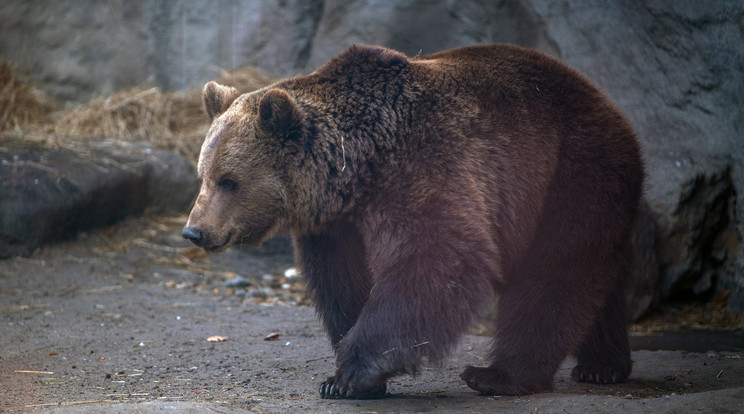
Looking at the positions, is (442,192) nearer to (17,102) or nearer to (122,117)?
(122,117)

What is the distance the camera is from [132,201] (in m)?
8.45

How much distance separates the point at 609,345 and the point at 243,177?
8.43 ft

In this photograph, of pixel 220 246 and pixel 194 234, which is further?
pixel 220 246

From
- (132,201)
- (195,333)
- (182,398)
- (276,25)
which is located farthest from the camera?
(276,25)

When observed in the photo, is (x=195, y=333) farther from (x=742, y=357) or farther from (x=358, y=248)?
(x=742, y=357)

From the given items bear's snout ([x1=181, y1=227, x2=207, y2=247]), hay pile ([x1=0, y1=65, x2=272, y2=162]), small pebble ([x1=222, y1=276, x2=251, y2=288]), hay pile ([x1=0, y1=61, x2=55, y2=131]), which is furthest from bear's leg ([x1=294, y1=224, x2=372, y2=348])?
hay pile ([x1=0, y1=61, x2=55, y2=131])

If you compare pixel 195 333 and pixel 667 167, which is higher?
pixel 667 167

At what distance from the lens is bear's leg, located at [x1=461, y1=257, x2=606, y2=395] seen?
4.13 metres

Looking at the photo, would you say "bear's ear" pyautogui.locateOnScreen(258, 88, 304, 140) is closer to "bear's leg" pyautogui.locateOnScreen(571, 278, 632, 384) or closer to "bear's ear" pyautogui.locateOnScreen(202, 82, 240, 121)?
"bear's ear" pyautogui.locateOnScreen(202, 82, 240, 121)

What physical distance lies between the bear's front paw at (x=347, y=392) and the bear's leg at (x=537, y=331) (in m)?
0.49

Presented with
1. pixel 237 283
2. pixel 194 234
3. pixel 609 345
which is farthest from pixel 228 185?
pixel 237 283

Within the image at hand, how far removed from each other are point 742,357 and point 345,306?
2830 millimetres

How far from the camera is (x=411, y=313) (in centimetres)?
375

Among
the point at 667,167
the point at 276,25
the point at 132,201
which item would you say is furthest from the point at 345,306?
the point at 276,25
